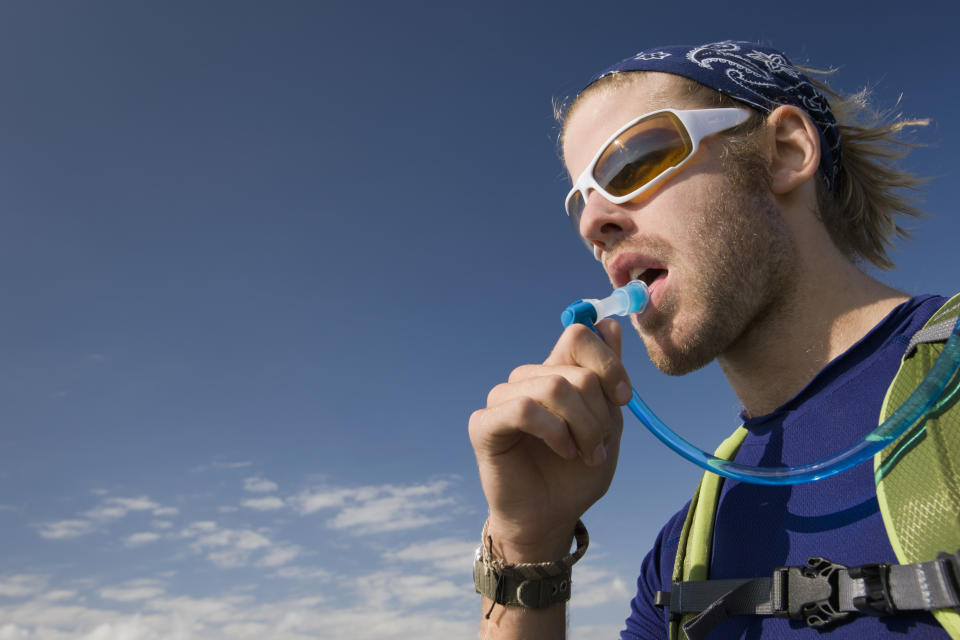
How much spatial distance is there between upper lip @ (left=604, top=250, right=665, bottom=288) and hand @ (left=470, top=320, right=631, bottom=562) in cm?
82

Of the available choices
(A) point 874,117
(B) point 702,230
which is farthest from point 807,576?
(A) point 874,117

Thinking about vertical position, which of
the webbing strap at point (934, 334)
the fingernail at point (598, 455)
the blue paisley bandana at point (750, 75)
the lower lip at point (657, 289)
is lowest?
the fingernail at point (598, 455)

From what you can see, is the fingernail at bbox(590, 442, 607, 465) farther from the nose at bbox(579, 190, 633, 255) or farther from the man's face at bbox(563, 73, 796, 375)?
the nose at bbox(579, 190, 633, 255)

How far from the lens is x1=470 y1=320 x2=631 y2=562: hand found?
2.17 metres

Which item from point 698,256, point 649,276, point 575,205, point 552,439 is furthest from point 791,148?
point 552,439

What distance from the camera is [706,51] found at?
144 inches

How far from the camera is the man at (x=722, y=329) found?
231 centimetres

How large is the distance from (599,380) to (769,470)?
949mm

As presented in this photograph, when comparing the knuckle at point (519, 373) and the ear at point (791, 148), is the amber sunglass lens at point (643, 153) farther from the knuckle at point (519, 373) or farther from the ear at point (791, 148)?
the knuckle at point (519, 373)

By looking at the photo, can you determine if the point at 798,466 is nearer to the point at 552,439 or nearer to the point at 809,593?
the point at 809,593

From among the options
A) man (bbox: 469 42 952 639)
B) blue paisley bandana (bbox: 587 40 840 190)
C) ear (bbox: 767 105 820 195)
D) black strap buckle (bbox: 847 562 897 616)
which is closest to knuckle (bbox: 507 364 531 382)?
man (bbox: 469 42 952 639)

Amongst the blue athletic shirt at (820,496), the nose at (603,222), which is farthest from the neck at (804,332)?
the nose at (603,222)

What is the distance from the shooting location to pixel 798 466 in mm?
2676

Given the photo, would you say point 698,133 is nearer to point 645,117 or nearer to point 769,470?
point 645,117
